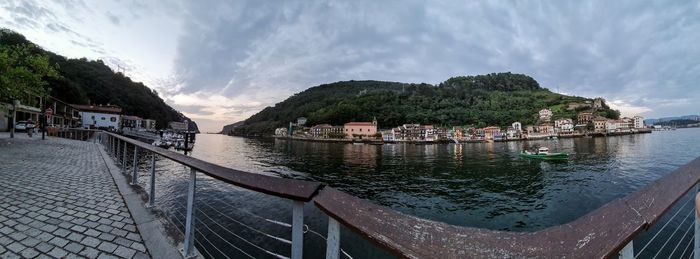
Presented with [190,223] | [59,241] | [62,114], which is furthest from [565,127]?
[62,114]

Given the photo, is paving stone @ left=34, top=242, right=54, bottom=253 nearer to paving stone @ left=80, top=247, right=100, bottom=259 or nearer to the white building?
paving stone @ left=80, top=247, right=100, bottom=259

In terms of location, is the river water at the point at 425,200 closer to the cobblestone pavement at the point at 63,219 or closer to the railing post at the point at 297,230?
the cobblestone pavement at the point at 63,219

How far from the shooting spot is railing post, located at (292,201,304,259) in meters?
1.47

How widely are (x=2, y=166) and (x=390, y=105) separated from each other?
122823 mm

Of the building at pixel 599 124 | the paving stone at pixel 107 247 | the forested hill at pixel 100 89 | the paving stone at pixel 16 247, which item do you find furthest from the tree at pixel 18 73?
the building at pixel 599 124

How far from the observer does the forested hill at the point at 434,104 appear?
11312 centimetres

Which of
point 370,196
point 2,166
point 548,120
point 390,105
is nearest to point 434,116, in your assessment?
point 390,105

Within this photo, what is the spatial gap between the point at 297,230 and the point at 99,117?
78.5 metres

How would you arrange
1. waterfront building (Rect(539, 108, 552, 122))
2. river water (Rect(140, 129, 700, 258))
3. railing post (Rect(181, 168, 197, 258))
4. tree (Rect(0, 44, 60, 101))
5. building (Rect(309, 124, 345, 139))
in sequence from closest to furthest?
railing post (Rect(181, 168, 197, 258)), river water (Rect(140, 129, 700, 258)), tree (Rect(0, 44, 60, 101)), building (Rect(309, 124, 345, 139)), waterfront building (Rect(539, 108, 552, 122))

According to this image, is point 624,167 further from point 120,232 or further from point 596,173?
point 120,232

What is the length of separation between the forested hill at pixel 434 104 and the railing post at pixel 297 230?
112 metres

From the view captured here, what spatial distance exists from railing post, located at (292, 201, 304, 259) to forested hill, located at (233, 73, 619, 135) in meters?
112

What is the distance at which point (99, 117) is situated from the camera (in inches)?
2325

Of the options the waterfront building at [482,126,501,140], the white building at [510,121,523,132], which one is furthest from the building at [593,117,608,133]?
the waterfront building at [482,126,501,140]
